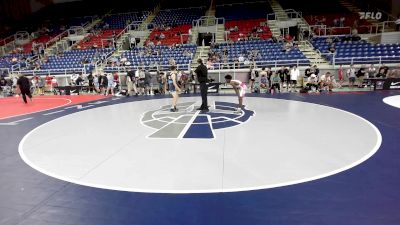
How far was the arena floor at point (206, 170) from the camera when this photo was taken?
3561 mm

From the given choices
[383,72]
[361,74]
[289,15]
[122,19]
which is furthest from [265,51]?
[122,19]

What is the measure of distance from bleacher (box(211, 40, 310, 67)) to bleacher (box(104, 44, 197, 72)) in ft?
7.64

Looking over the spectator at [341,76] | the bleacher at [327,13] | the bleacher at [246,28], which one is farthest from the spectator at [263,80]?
the bleacher at [327,13]

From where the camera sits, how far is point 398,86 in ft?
46.6

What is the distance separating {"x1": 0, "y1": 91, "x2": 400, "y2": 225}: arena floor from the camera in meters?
Result: 3.56

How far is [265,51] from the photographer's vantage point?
19734 mm

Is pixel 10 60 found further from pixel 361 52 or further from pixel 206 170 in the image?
pixel 361 52

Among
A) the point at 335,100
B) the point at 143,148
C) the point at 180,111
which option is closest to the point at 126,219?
the point at 143,148

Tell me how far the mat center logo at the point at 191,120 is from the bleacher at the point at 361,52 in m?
10.4

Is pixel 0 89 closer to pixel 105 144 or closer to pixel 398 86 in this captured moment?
pixel 105 144

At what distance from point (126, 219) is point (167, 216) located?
490 mm

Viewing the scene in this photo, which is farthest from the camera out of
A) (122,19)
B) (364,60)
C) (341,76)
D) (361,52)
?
(122,19)

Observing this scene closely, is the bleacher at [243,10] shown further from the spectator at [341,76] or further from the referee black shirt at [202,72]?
the referee black shirt at [202,72]

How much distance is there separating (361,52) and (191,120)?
14574mm
